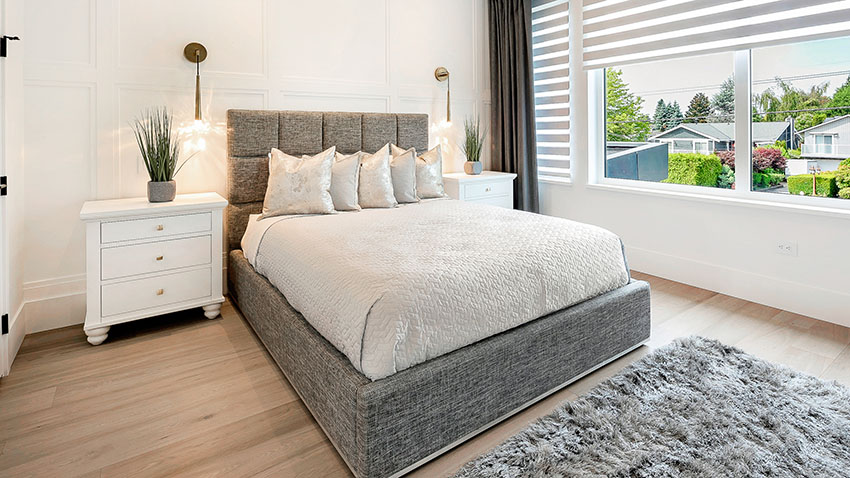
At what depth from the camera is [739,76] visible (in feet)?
10.5

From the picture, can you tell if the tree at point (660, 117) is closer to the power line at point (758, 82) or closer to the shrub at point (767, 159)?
the power line at point (758, 82)

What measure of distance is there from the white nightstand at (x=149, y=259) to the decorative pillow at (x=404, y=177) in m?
1.17

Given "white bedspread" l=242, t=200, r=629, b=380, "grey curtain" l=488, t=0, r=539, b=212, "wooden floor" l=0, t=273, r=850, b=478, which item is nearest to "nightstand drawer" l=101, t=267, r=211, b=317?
"wooden floor" l=0, t=273, r=850, b=478

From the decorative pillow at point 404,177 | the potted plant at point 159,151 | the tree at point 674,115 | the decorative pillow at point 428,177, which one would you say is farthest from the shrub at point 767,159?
the potted plant at point 159,151

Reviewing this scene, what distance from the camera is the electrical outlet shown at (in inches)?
118

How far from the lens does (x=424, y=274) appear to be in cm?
171

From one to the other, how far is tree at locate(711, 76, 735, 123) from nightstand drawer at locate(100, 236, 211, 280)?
360 centimetres

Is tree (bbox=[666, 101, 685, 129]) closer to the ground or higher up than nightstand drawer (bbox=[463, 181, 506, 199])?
higher up

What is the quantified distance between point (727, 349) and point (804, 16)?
205 centimetres

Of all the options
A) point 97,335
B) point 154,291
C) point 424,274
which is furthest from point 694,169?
point 97,335

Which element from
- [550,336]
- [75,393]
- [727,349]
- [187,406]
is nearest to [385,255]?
[550,336]

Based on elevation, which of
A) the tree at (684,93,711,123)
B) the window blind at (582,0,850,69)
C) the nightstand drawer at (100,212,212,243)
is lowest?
the nightstand drawer at (100,212,212,243)

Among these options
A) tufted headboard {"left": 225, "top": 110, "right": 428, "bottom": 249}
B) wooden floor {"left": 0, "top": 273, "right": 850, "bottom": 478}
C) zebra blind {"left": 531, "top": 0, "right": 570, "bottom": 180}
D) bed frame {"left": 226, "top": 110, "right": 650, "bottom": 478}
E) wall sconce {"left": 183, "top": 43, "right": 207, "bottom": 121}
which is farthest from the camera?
zebra blind {"left": 531, "top": 0, "right": 570, "bottom": 180}

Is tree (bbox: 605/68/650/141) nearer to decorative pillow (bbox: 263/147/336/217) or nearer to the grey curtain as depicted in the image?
the grey curtain
